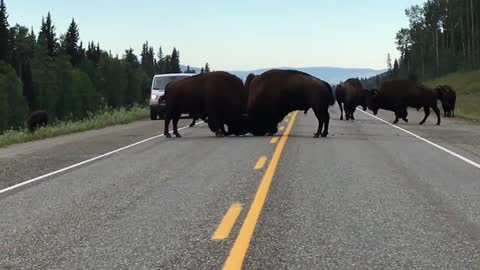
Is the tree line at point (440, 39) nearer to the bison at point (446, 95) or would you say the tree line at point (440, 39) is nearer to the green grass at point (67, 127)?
the bison at point (446, 95)

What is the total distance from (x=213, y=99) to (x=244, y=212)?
11176 millimetres

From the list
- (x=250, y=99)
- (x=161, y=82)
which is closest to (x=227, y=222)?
(x=250, y=99)

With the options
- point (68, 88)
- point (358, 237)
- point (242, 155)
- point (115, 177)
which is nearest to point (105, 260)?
point (358, 237)

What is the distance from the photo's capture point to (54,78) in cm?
11475

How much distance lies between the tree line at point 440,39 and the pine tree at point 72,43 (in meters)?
71.4

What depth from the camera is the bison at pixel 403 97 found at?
27469 millimetres

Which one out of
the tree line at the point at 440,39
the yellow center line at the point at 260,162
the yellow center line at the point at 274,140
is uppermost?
the tree line at the point at 440,39

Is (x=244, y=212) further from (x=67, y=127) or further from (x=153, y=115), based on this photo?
(x=153, y=115)

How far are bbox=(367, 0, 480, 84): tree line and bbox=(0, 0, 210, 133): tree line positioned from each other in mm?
49063

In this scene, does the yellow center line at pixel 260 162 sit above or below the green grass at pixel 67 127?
below

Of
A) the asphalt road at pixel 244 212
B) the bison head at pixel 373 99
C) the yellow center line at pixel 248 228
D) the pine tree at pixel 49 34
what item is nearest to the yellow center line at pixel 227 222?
the asphalt road at pixel 244 212

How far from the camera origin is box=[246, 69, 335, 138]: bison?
18.1 m

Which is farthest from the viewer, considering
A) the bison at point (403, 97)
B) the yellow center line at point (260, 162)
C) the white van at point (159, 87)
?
the white van at point (159, 87)

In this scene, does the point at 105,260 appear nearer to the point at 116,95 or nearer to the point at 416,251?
the point at 416,251
